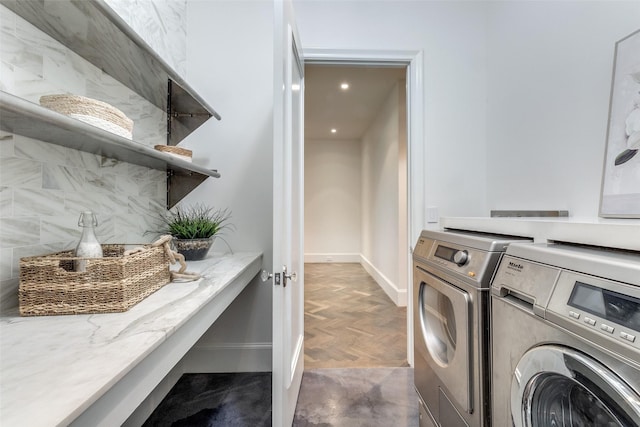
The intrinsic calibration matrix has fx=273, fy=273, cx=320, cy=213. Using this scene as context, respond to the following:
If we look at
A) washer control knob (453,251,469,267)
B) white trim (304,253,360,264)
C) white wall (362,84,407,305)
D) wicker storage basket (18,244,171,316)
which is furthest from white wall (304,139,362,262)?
wicker storage basket (18,244,171,316)

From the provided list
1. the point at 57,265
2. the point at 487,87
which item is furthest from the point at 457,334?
the point at 487,87

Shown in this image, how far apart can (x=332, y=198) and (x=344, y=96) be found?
2.49m

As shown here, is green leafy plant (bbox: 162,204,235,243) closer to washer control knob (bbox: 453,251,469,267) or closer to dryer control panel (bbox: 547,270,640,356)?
washer control knob (bbox: 453,251,469,267)

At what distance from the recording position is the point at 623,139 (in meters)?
1.05

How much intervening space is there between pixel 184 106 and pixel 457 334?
1867 mm

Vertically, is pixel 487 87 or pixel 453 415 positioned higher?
pixel 487 87

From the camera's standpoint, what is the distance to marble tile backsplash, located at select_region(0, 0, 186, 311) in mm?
838

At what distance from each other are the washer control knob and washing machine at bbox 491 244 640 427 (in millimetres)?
124

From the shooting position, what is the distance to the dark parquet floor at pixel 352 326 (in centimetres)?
200

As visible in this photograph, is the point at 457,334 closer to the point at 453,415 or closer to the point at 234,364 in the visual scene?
the point at 453,415

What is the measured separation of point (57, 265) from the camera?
758 mm

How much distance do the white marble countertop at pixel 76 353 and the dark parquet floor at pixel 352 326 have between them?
1.42m

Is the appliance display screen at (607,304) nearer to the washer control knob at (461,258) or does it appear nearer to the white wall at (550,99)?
the washer control knob at (461,258)

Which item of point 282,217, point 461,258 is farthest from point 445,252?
point 282,217
